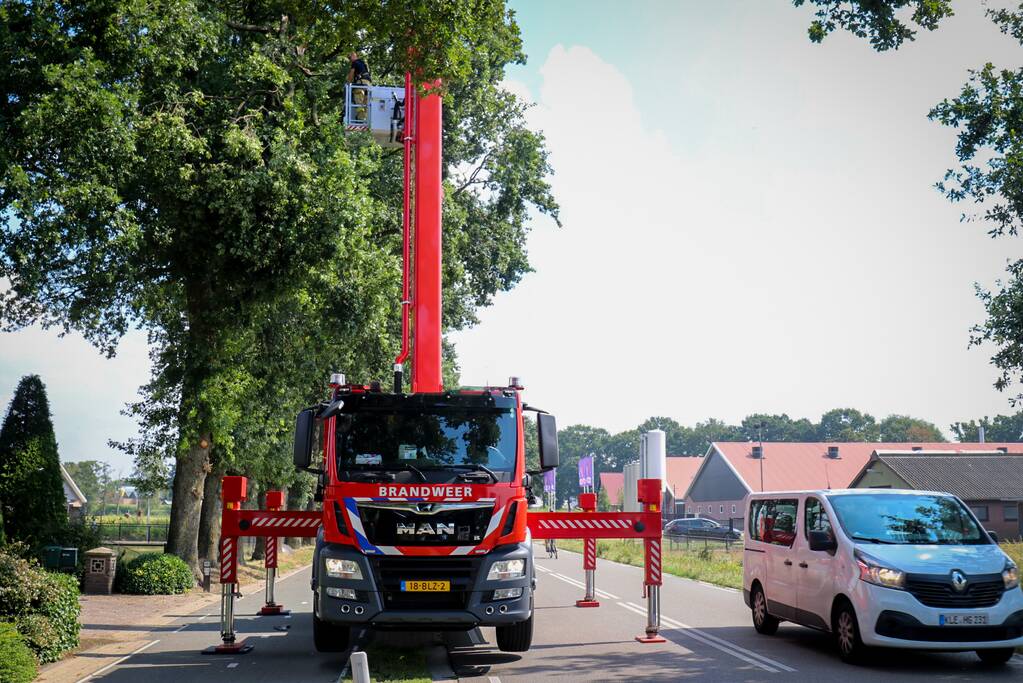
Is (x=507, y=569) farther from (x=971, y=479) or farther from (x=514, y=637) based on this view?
(x=971, y=479)

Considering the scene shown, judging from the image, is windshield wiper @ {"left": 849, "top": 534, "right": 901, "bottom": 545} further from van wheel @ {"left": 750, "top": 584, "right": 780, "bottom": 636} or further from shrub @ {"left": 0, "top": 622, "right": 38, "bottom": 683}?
shrub @ {"left": 0, "top": 622, "right": 38, "bottom": 683}

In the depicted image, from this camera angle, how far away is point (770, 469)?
83.4 meters

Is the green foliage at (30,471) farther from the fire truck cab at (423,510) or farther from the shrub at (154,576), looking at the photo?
the fire truck cab at (423,510)

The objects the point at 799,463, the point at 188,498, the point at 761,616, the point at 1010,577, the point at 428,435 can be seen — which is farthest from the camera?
the point at 799,463

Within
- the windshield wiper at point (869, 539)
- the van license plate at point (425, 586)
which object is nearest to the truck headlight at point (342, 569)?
the van license plate at point (425, 586)

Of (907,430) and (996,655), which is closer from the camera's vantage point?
(996,655)

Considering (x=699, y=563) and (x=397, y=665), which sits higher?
(x=397, y=665)

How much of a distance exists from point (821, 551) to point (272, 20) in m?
16.1

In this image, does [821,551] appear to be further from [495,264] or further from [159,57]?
[495,264]

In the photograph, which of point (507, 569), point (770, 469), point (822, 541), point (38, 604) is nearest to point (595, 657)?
point (507, 569)

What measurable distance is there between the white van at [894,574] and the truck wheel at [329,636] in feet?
18.3

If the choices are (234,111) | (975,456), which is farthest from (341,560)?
(975,456)

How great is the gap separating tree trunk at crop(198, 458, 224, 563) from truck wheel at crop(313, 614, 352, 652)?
17.3 meters

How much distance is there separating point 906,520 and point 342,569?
21.2ft
